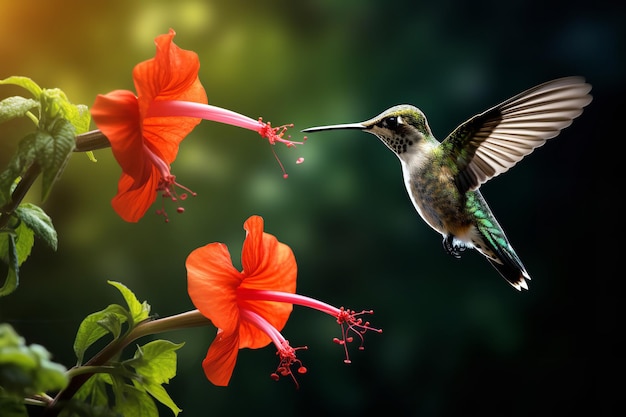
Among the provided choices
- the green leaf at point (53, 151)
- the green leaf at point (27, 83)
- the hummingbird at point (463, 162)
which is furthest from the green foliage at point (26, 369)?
the hummingbird at point (463, 162)

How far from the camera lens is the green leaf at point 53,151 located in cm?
49

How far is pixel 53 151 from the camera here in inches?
19.7

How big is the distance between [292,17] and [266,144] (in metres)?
0.28

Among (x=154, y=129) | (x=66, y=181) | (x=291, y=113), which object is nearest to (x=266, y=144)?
(x=291, y=113)

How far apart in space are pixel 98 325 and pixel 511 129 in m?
0.55

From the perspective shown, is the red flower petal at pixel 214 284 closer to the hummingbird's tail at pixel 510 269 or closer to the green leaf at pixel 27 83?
the green leaf at pixel 27 83

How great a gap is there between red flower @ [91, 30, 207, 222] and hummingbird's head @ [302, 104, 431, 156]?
26 centimetres

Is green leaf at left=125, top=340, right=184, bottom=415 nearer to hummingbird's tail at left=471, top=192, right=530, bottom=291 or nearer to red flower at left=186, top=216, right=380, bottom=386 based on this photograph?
red flower at left=186, top=216, right=380, bottom=386

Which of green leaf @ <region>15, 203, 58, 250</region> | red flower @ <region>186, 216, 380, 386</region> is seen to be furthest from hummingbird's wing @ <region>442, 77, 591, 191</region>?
green leaf @ <region>15, 203, 58, 250</region>

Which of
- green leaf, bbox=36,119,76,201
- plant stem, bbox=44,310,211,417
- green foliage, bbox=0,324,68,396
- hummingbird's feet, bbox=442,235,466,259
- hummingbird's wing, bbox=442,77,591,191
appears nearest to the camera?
green foliage, bbox=0,324,68,396

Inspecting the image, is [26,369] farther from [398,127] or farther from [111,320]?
[398,127]

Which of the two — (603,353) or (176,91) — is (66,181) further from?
(603,353)

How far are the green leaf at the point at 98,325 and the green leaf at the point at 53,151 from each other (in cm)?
18

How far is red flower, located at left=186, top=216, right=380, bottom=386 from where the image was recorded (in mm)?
612
